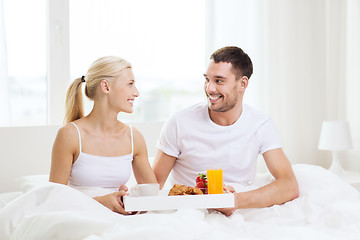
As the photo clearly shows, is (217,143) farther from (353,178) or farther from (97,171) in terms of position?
(353,178)

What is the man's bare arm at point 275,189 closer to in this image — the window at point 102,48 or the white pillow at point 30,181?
the white pillow at point 30,181

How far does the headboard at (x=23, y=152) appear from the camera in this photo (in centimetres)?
273

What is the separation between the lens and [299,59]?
4105 millimetres

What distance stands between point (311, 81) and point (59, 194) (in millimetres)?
2942

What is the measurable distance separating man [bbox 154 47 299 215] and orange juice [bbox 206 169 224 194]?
46 cm

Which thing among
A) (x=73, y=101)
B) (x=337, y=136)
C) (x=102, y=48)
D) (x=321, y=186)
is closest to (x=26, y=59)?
(x=102, y=48)

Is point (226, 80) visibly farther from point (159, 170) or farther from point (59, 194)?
point (59, 194)

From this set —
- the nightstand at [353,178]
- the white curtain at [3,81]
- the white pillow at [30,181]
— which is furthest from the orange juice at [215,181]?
the nightstand at [353,178]

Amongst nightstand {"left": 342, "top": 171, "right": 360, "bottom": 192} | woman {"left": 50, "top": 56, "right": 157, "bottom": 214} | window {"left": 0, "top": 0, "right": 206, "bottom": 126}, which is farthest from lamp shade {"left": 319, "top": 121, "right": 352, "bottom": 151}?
woman {"left": 50, "top": 56, "right": 157, "bottom": 214}

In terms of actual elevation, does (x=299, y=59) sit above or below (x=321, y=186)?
above

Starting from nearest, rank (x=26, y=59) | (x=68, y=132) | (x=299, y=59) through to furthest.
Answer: (x=68, y=132) → (x=26, y=59) → (x=299, y=59)

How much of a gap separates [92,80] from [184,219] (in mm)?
864

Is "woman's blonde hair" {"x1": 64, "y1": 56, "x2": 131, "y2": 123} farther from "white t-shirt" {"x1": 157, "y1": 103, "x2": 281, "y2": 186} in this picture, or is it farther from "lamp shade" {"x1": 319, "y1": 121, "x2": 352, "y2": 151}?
"lamp shade" {"x1": 319, "y1": 121, "x2": 352, "y2": 151}

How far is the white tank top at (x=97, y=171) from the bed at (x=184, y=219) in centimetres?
25
